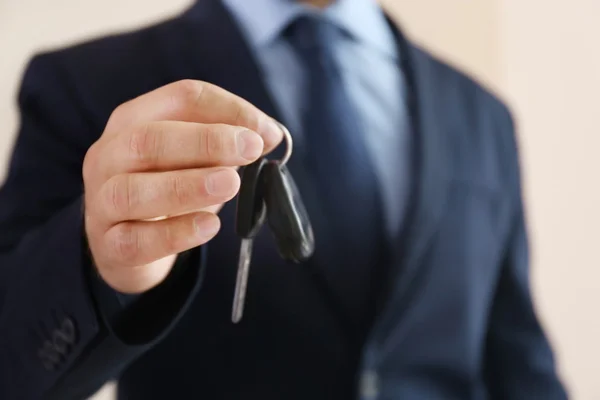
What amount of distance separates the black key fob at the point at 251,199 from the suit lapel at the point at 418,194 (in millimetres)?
168

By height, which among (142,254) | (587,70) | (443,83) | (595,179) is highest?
(142,254)

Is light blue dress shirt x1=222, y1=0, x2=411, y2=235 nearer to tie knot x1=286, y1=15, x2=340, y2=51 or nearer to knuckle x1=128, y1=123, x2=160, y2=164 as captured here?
tie knot x1=286, y1=15, x2=340, y2=51

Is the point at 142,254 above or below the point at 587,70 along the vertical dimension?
above

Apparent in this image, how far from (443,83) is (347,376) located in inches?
9.0

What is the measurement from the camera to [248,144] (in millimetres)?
188

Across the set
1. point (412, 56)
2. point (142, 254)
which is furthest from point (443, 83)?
point (142, 254)

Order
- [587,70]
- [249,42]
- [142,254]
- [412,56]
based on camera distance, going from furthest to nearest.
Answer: [587,70], [412,56], [249,42], [142,254]

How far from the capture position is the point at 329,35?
0.35m

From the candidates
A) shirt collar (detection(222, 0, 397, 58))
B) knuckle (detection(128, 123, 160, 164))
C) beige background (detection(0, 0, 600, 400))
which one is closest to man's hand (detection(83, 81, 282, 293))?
knuckle (detection(128, 123, 160, 164))

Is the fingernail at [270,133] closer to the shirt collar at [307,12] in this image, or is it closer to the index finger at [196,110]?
the index finger at [196,110]

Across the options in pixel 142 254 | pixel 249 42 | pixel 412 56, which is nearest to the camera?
pixel 142 254

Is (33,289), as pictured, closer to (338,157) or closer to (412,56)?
(338,157)

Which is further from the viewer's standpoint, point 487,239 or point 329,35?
point 487,239

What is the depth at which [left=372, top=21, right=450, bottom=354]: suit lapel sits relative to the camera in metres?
0.37
